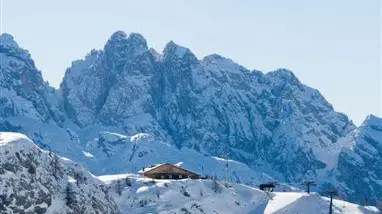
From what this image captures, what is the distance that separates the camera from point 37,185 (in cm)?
12338

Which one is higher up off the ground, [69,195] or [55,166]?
[55,166]

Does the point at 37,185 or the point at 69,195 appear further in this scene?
the point at 69,195

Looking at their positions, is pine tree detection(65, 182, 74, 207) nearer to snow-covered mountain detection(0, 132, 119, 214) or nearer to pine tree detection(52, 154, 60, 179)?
snow-covered mountain detection(0, 132, 119, 214)

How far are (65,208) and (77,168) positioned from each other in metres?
21.9

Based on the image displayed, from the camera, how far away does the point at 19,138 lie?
4970 inches

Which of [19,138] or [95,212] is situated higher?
[19,138]

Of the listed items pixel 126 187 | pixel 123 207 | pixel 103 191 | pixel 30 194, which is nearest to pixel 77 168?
pixel 103 191

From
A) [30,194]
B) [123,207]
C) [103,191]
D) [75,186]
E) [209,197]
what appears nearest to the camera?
[30,194]

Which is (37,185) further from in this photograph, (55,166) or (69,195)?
(55,166)

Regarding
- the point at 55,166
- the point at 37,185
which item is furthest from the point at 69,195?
the point at 37,185

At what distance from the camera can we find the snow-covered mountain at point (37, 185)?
11912 cm

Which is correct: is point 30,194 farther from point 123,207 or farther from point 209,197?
point 209,197

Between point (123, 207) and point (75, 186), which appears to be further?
point (123, 207)

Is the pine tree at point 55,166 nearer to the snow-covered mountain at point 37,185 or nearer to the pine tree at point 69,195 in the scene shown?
the snow-covered mountain at point 37,185
